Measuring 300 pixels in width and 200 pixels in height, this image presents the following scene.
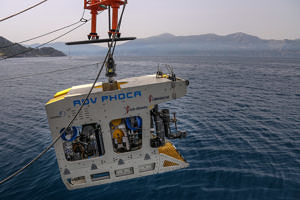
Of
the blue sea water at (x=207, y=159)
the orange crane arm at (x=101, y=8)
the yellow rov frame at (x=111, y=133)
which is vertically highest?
the orange crane arm at (x=101, y=8)

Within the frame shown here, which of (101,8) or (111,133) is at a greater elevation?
(101,8)

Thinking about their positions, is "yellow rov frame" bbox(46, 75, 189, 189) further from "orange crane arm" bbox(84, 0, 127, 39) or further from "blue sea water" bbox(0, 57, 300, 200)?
"orange crane arm" bbox(84, 0, 127, 39)

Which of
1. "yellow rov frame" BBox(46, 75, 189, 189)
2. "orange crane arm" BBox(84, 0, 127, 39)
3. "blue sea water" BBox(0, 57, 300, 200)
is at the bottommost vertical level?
"blue sea water" BBox(0, 57, 300, 200)

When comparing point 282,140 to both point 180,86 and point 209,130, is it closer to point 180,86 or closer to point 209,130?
point 209,130

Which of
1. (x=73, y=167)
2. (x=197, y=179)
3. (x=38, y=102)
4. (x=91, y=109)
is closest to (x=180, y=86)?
(x=91, y=109)

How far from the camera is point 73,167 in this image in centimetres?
584

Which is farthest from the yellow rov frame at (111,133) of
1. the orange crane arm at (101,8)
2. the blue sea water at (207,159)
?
the orange crane arm at (101,8)

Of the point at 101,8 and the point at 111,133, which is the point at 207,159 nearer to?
the point at 111,133

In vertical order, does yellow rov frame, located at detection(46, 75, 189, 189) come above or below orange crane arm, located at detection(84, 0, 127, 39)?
below

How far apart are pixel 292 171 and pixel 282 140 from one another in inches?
110

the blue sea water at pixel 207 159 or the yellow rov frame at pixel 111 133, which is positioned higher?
the yellow rov frame at pixel 111 133

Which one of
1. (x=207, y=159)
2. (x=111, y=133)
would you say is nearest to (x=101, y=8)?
(x=111, y=133)

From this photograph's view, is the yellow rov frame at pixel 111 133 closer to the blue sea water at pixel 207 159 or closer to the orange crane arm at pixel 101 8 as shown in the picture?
the blue sea water at pixel 207 159

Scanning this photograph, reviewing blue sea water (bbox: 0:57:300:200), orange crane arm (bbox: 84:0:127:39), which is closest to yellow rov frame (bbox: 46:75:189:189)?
blue sea water (bbox: 0:57:300:200)
